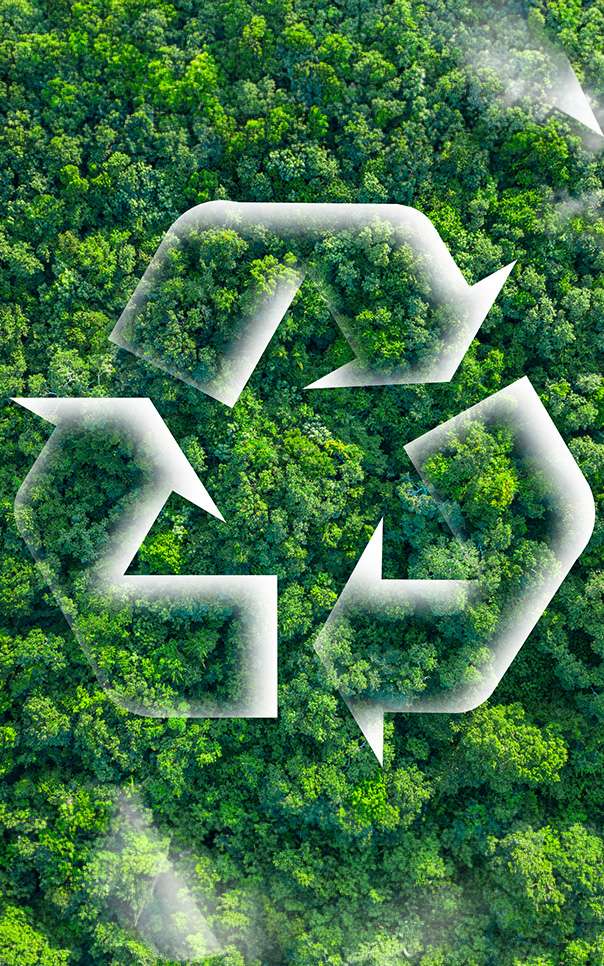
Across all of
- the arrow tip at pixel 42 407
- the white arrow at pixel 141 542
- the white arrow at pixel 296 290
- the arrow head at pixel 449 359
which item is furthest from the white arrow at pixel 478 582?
the arrow tip at pixel 42 407

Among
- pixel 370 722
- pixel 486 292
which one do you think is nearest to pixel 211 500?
pixel 370 722

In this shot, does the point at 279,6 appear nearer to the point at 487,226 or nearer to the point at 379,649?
the point at 487,226

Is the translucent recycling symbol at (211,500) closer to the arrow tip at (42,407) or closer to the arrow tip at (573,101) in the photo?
the arrow tip at (42,407)

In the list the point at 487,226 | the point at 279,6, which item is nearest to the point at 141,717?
the point at 487,226

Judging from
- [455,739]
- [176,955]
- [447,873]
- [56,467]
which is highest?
[56,467]

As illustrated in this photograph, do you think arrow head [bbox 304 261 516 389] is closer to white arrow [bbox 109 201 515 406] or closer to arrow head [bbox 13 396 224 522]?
white arrow [bbox 109 201 515 406]

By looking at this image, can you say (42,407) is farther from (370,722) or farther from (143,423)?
(370,722)
